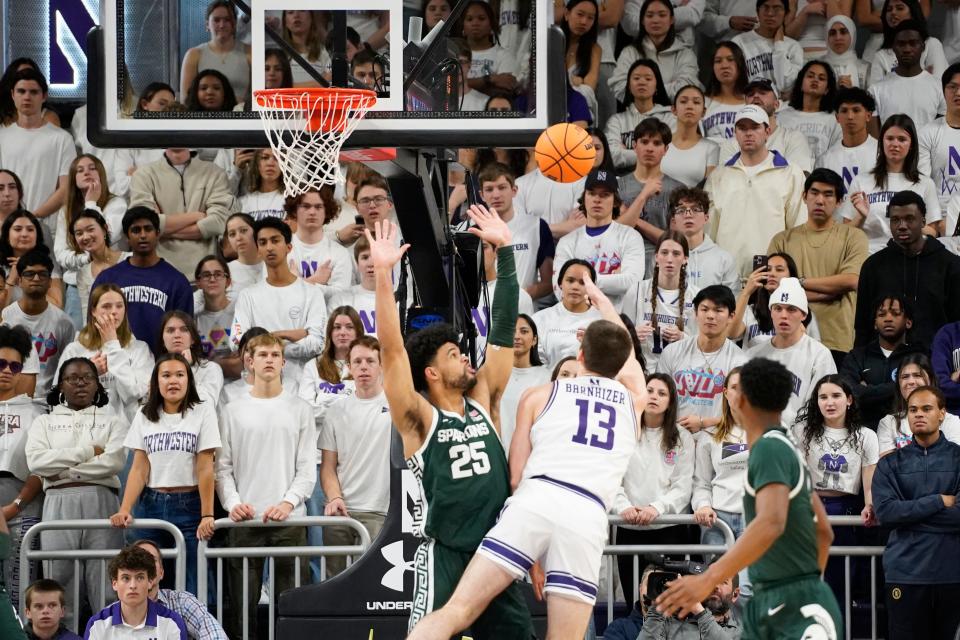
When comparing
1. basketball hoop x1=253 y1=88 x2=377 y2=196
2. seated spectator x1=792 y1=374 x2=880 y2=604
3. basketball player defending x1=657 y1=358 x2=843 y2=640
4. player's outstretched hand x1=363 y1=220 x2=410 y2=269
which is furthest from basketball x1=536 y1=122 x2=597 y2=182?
seated spectator x1=792 y1=374 x2=880 y2=604

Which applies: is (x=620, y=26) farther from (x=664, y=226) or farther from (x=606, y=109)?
(x=664, y=226)

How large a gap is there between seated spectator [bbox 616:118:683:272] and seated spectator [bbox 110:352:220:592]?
13.9 ft

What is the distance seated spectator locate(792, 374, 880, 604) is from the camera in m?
11.2

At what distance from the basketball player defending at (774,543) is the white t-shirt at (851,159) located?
7.27 meters

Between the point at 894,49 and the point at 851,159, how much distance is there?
1.62 m

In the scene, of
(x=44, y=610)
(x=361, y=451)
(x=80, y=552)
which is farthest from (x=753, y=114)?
(x=44, y=610)

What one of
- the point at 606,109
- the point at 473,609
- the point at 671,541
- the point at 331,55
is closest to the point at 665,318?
the point at 671,541

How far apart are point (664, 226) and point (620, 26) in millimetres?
2870

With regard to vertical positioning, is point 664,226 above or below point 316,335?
above

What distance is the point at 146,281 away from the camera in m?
12.8

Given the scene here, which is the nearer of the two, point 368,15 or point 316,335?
point 368,15

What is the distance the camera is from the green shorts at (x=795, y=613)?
7.03 meters

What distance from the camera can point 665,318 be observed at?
12.8 m

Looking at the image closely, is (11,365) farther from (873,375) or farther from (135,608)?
(873,375)
